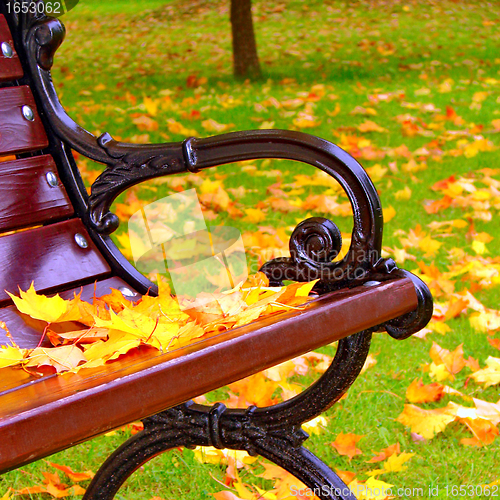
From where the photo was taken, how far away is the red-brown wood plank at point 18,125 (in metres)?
1.39

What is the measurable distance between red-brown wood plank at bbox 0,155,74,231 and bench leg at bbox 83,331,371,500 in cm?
48

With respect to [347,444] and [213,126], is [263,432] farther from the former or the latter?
[213,126]

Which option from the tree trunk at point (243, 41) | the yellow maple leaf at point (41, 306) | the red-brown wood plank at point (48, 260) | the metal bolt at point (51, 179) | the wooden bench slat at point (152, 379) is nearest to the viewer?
the wooden bench slat at point (152, 379)

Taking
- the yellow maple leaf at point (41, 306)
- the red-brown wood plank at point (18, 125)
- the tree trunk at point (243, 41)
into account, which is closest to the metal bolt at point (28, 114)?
the red-brown wood plank at point (18, 125)

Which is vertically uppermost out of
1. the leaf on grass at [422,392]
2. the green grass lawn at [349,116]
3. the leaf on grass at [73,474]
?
the leaf on grass at [73,474]

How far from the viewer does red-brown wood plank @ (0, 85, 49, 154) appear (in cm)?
139

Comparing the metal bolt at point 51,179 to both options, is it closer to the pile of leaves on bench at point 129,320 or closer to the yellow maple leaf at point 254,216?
the pile of leaves on bench at point 129,320

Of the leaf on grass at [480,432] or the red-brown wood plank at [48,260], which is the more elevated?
the red-brown wood plank at [48,260]

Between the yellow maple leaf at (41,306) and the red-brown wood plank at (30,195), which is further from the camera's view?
the red-brown wood plank at (30,195)

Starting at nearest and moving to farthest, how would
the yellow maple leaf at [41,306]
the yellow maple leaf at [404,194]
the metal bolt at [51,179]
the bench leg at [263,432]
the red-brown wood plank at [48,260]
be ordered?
the yellow maple leaf at [41,306], the bench leg at [263,432], the red-brown wood plank at [48,260], the metal bolt at [51,179], the yellow maple leaf at [404,194]

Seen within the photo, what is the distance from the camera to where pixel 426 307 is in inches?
41.3

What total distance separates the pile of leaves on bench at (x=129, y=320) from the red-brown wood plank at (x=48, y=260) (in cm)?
17

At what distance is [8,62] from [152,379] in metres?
0.95

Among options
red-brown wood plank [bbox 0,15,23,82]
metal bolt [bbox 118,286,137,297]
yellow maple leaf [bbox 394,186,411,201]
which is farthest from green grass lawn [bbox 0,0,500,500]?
red-brown wood plank [bbox 0,15,23,82]
